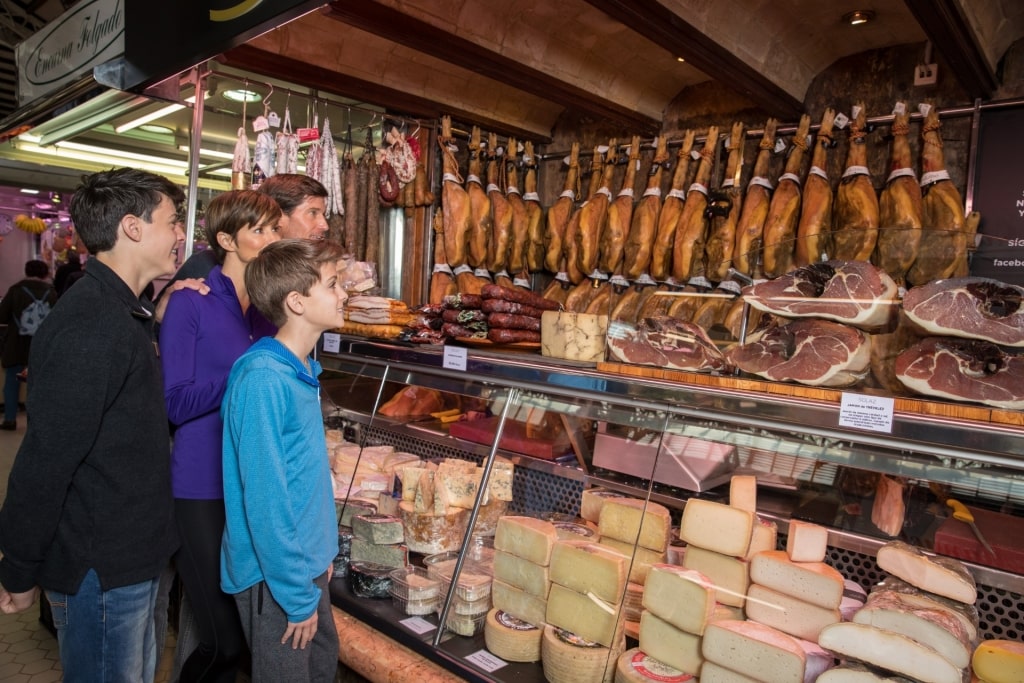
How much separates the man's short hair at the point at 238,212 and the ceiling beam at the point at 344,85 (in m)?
1.64

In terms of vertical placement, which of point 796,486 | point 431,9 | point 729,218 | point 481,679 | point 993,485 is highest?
point 431,9

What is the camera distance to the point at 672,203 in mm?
4453

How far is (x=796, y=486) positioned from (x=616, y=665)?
776 millimetres

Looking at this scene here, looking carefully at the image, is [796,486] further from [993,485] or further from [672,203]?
[672,203]

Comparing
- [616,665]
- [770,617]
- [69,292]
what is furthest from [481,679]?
[69,292]

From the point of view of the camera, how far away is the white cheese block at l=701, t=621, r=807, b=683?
1.78 meters

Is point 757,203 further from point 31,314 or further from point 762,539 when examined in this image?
point 31,314

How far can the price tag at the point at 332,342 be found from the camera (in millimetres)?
3434

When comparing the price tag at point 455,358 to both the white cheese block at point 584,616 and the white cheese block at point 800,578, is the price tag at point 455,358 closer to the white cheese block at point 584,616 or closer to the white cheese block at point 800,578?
the white cheese block at point 584,616

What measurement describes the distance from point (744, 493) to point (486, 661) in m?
1.01

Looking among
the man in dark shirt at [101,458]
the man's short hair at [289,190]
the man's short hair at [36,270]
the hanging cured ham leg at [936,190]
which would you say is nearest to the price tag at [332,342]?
the man's short hair at [289,190]

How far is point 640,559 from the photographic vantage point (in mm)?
2221

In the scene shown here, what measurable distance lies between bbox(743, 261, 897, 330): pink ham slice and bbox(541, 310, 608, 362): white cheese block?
25.4 inches

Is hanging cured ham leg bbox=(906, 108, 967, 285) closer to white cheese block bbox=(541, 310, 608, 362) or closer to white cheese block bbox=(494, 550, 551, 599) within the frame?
white cheese block bbox=(541, 310, 608, 362)
